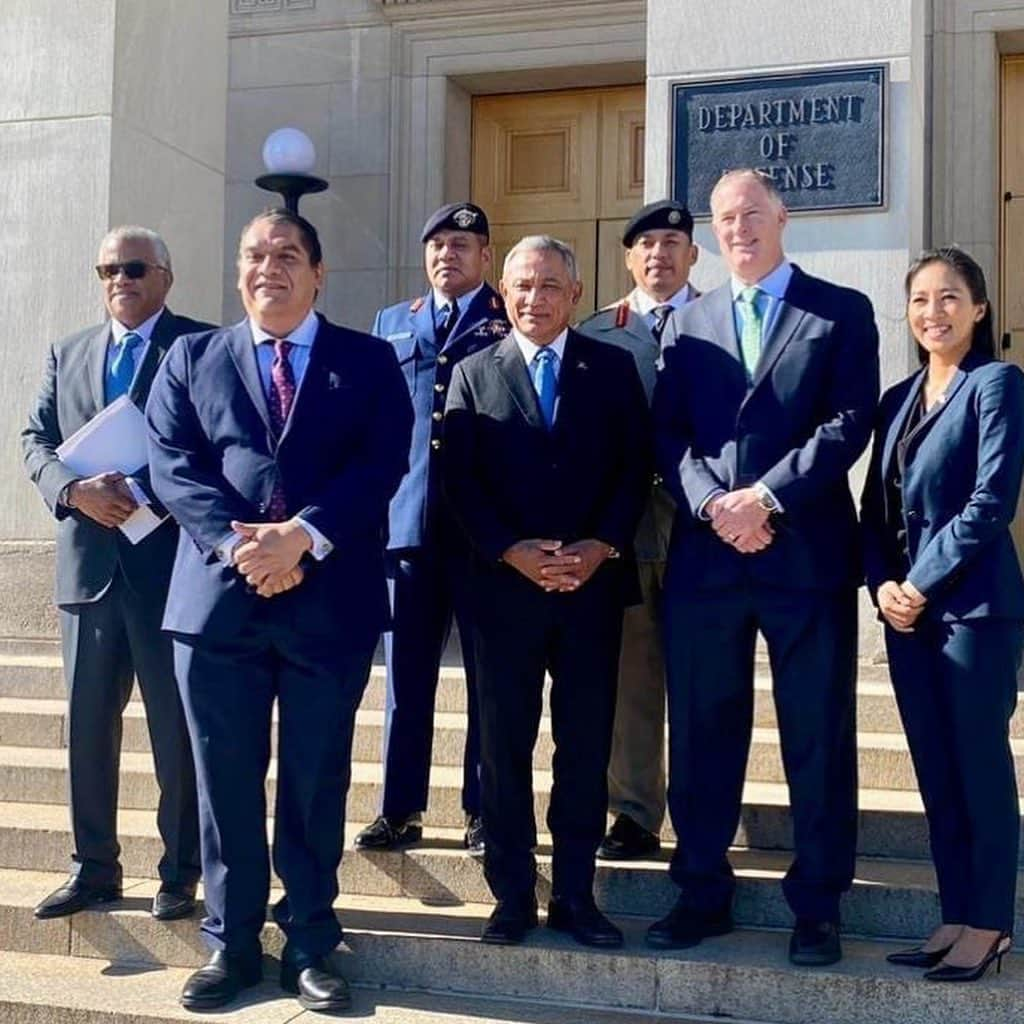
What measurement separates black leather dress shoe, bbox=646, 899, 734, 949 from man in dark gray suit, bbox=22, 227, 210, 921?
4.96 feet

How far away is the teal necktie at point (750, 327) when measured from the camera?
482 cm

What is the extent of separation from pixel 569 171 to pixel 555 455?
5.91 meters

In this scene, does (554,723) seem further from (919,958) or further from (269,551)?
(919,958)

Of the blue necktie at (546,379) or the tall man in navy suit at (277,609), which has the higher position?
the blue necktie at (546,379)

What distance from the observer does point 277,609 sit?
4688 mm

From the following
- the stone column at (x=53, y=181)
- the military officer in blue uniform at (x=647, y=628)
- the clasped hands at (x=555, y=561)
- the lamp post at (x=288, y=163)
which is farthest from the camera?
the lamp post at (x=288, y=163)

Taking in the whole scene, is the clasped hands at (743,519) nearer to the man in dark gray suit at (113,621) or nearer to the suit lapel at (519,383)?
the suit lapel at (519,383)

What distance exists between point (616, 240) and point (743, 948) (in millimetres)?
6336

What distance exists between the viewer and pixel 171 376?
4.88 meters

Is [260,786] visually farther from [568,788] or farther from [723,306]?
[723,306]

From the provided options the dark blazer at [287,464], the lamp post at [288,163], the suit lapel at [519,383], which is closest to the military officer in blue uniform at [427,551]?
the suit lapel at [519,383]

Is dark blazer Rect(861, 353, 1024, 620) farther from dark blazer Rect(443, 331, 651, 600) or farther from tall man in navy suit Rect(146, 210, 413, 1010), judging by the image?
tall man in navy suit Rect(146, 210, 413, 1010)

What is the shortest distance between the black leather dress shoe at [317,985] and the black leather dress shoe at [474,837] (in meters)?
0.76

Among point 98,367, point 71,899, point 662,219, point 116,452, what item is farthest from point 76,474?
point 662,219
